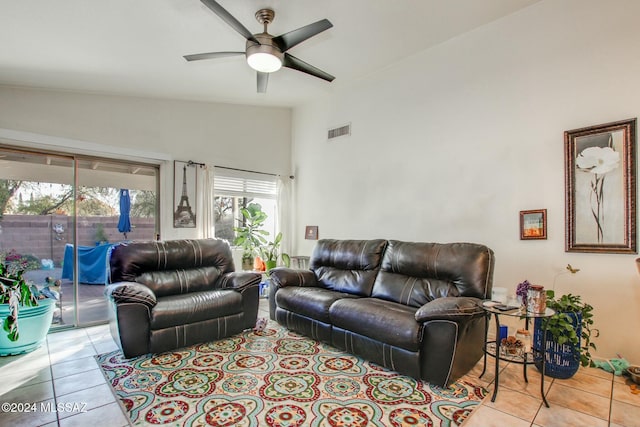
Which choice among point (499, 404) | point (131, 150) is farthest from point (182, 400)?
point (131, 150)

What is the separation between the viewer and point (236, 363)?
8.73ft

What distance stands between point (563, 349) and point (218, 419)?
2.55m

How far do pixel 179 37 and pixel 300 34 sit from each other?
1230 millimetres

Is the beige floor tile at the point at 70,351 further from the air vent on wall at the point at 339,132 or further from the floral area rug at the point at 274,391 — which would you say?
the air vent on wall at the point at 339,132

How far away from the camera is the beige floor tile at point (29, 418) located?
1.88m

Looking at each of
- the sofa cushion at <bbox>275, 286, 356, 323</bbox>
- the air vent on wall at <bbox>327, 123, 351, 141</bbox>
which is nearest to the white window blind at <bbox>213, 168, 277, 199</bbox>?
the air vent on wall at <bbox>327, 123, 351, 141</bbox>

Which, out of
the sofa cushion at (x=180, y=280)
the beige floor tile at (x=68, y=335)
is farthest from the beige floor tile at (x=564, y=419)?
the beige floor tile at (x=68, y=335)

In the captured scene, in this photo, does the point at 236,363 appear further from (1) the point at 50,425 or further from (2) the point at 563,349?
(2) the point at 563,349

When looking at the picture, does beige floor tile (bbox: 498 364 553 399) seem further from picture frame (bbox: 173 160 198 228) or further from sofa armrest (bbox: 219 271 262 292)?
picture frame (bbox: 173 160 198 228)

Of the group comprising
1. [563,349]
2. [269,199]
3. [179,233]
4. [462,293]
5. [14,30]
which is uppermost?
[14,30]

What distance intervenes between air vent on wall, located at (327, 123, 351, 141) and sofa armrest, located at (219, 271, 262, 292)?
257 centimetres

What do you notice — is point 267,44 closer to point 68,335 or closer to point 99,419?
point 99,419

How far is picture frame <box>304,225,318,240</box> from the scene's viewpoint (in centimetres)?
521

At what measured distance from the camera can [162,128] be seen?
434cm
